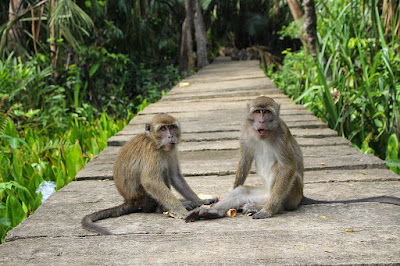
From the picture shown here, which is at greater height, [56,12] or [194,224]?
[56,12]

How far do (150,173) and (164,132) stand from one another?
0.31m

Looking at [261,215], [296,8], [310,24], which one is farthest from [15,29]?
[261,215]

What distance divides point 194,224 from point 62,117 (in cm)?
628

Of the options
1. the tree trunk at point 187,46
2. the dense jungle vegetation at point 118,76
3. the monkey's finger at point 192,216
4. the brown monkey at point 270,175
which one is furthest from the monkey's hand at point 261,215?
the tree trunk at point 187,46

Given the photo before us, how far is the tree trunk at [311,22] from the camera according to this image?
22.9 ft

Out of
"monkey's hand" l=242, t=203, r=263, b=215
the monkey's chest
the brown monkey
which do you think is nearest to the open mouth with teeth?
the brown monkey

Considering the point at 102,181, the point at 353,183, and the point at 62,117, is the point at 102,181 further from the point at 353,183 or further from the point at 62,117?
the point at 62,117

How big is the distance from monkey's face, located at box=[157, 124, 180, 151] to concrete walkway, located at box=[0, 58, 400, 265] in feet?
1.59

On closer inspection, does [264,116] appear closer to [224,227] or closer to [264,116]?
[264,116]

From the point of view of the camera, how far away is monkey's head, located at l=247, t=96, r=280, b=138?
304cm

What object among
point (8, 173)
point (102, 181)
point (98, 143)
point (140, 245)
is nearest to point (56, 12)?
point (98, 143)

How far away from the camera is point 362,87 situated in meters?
5.75

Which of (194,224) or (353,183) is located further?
(353,183)

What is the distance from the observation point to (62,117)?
8.52 m
